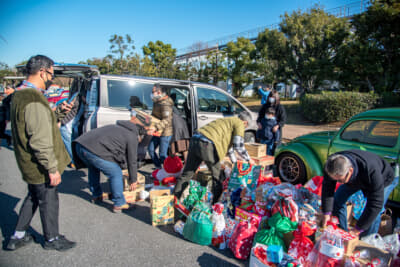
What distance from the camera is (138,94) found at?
17.5ft

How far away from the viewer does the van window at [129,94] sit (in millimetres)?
4996

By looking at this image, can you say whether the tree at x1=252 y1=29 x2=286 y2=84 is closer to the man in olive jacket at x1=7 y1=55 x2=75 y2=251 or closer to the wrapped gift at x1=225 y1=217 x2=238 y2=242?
the wrapped gift at x1=225 y1=217 x2=238 y2=242

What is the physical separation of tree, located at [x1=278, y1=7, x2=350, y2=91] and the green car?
12.2 m

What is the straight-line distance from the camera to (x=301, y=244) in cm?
248

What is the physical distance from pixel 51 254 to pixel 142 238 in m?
1.00

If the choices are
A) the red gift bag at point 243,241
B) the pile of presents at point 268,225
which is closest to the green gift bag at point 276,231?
the pile of presents at point 268,225

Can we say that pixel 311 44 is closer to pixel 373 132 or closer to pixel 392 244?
pixel 373 132

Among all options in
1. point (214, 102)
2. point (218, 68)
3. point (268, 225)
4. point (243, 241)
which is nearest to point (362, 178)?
point (268, 225)

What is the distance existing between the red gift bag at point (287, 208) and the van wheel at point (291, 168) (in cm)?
191

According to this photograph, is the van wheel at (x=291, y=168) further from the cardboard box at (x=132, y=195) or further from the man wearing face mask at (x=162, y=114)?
the cardboard box at (x=132, y=195)

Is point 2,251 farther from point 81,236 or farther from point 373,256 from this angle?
point 373,256

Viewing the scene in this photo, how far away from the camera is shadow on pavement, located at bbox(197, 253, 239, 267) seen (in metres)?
2.64

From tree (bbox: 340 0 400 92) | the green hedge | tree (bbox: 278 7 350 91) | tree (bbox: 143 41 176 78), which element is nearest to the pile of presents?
the green hedge

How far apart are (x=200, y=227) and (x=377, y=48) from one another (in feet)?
46.8
